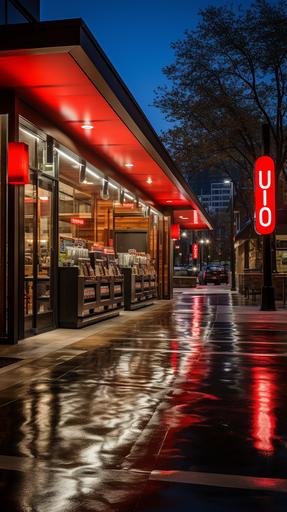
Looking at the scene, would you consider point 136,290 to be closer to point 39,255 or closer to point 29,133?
point 39,255

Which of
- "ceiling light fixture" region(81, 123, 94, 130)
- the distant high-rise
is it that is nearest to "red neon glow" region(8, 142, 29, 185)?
"ceiling light fixture" region(81, 123, 94, 130)

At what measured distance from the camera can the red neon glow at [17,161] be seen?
32.9ft

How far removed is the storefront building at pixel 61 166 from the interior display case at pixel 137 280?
0.05 metres

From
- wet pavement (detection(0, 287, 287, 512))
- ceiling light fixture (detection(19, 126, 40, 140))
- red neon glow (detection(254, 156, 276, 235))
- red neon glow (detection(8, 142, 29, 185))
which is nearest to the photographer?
wet pavement (detection(0, 287, 287, 512))

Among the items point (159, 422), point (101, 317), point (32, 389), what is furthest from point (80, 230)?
point (159, 422)

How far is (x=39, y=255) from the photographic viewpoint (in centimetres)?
1199

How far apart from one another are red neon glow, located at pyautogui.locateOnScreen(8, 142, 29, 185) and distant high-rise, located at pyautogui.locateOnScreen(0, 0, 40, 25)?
5.49 metres

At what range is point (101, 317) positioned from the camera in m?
14.6

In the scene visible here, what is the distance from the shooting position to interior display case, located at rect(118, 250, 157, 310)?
731 inches

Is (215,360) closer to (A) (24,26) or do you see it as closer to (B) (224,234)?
(A) (24,26)

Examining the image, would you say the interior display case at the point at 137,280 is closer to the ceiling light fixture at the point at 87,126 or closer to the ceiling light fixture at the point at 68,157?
the ceiling light fixture at the point at 68,157

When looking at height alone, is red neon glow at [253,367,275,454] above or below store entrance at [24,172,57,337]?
below

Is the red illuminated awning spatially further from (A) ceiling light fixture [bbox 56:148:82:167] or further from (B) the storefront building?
(A) ceiling light fixture [bbox 56:148:82:167]

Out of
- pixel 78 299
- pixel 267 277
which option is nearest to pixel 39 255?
pixel 78 299
